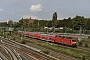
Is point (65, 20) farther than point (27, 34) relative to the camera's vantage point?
Yes

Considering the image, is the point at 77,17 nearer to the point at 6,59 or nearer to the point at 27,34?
the point at 27,34

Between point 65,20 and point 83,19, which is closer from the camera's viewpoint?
point 83,19

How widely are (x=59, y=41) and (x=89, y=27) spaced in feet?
151

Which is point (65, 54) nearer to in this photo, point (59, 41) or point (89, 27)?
point (59, 41)

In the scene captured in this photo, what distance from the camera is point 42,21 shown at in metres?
139

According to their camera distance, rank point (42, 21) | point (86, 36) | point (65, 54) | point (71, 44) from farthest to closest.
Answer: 1. point (42, 21)
2. point (86, 36)
3. point (71, 44)
4. point (65, 54)

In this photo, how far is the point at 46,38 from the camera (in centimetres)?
6228

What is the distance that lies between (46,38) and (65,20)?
69.1 metres

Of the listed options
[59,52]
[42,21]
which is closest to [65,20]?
[42,21]

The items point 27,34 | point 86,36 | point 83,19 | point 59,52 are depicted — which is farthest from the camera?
point 83,19

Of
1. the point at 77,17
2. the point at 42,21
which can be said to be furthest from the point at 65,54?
the point at 42,21

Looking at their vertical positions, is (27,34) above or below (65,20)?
below

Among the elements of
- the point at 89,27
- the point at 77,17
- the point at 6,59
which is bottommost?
the point at 6,59

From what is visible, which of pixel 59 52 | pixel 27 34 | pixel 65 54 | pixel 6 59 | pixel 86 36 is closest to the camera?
pixel 6 59
